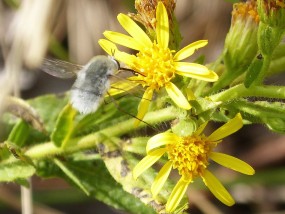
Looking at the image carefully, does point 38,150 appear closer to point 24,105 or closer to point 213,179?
point 24,105

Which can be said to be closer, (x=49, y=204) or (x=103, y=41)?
(x=103, y=41)

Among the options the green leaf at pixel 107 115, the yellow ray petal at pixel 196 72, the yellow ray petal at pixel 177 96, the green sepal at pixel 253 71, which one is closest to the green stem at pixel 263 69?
the green sepal at pixel 253 71

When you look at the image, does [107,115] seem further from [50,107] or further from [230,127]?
[230,127]

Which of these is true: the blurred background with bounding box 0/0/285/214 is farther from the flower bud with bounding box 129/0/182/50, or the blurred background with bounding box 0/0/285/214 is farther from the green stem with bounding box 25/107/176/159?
the flower bud with bounding box 129/0/182/50

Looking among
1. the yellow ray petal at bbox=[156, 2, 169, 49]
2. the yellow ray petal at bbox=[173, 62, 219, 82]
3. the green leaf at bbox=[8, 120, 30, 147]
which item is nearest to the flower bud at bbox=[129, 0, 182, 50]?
the yellow ray petal at bbox=[156, 2, 169, 49]

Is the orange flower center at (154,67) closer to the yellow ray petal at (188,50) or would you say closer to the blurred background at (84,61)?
the yellow ray petal at (188,50)

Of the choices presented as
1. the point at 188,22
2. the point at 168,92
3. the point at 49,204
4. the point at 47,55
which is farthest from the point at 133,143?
the point at 188,22
